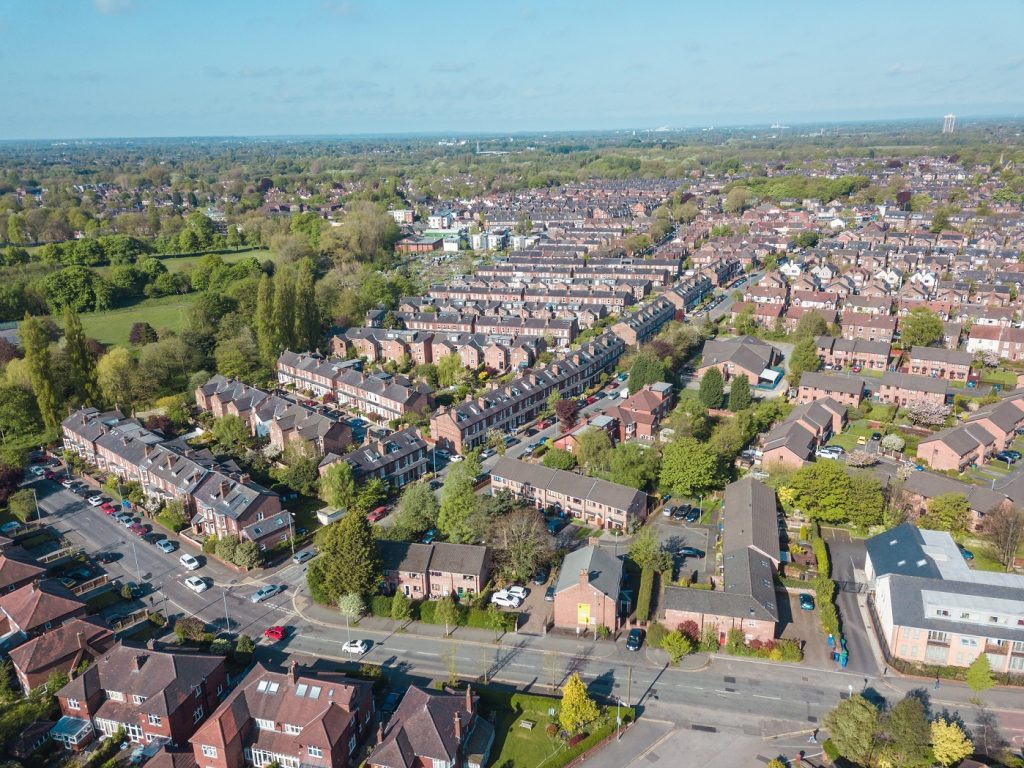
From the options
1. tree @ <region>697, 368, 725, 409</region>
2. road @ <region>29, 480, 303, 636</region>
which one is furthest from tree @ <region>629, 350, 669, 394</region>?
road @ <region>29, 480, 303, 636</region>

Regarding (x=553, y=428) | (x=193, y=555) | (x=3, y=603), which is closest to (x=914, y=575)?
(x=553, y=428)

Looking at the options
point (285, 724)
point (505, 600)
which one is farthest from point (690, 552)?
point (285, 724)

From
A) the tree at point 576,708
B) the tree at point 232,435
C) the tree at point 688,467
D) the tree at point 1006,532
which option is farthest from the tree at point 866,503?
the tree at point 232,435

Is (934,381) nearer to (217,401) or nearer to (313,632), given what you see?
(313,632)

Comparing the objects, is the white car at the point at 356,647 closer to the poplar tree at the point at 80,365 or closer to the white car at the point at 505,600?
the white car at the point at 505,600

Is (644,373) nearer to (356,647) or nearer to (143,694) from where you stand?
(356,647)
